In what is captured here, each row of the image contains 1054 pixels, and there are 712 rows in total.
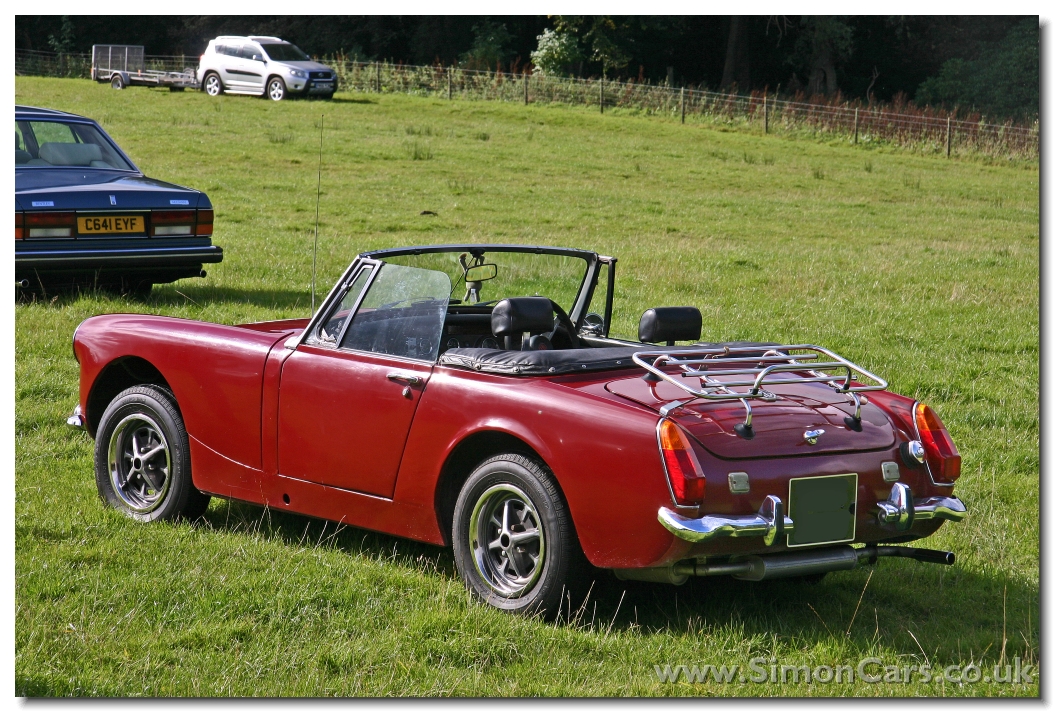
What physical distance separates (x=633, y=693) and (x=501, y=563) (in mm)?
899

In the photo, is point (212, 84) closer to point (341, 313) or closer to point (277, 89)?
point (277, 89)

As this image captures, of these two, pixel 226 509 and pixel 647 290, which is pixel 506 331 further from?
pixel 647 290

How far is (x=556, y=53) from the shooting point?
35.1 metres

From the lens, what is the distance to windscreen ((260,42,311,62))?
34406 millimetres

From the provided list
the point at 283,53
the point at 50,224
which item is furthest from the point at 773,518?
the point at 283,53

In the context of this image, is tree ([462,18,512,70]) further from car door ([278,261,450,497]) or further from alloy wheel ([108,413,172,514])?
car door ([278,261,450,497])

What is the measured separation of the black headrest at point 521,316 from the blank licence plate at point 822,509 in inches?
55.4

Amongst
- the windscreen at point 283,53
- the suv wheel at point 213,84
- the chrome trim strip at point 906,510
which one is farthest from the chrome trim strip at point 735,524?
the suv wheel at point 213,84

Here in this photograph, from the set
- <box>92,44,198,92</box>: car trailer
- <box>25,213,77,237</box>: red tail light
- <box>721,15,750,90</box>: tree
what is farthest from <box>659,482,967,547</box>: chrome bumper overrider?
<box>721,15,750,90</box>: tree

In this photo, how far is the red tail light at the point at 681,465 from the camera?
13.4 ft

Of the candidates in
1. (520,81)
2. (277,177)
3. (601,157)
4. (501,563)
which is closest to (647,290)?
(501,563)

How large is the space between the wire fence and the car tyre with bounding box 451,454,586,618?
2829 centimetres

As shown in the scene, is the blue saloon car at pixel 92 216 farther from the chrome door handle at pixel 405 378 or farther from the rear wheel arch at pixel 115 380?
the chrome door handle at pixel 405 378

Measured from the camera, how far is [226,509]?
20.0 ft
